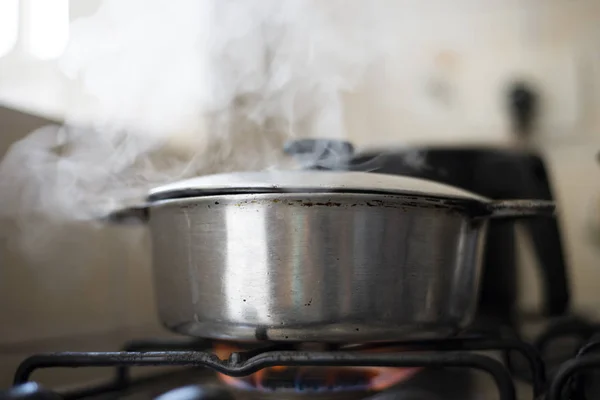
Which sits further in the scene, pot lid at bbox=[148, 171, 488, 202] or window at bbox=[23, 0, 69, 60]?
window at bbox=[23, 0, 69, 60]

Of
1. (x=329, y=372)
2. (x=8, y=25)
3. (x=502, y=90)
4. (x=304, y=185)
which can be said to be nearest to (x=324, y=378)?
(x=329, y=372)

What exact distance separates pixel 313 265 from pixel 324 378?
9 centimetres

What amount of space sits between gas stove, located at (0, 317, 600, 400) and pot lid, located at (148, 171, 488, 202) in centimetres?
11

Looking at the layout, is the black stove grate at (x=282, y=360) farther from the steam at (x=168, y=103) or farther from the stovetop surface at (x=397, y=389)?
the steam at (x=168, y=103)

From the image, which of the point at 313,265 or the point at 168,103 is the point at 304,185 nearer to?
the point at 313,265

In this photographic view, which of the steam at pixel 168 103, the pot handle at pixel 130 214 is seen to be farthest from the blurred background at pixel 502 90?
the pot handle at pixel 130 214

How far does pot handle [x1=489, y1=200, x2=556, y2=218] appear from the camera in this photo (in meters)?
0.48

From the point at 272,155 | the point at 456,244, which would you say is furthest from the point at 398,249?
the point at 272,155

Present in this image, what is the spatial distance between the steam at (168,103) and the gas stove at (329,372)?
0.16m

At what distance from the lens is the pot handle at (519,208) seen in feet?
1.58

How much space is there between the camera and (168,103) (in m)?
0.86

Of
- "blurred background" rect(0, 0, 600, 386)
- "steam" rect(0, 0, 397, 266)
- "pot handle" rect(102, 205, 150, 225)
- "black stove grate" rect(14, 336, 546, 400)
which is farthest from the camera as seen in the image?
"blurred background" rect(0, 0, 600, 386)

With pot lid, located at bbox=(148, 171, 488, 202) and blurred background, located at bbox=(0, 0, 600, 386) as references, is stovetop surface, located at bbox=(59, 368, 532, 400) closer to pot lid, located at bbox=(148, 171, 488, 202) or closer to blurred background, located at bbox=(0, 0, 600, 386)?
pot lid, located at bbox=(148, 171, 488, 202)

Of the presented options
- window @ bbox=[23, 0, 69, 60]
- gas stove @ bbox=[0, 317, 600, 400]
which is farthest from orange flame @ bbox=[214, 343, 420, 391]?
window @ bbox=[23, 0, 69, 60]
